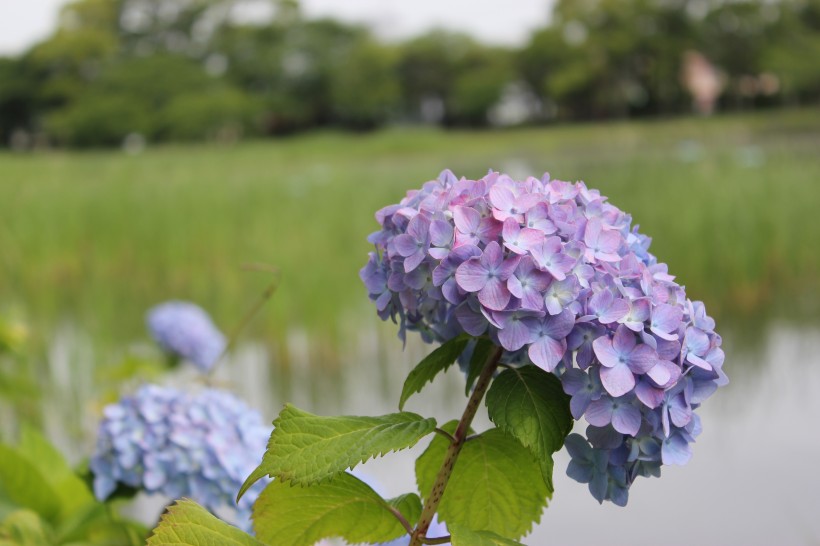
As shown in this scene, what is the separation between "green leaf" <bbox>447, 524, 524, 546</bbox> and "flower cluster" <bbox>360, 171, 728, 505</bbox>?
7cm

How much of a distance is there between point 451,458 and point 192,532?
0.60 feet

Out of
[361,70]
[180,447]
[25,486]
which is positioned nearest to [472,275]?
[180,447]

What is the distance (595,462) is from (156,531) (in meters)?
Answer: 0.30

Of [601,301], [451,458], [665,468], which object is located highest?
[601,301]

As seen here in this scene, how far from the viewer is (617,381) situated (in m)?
0.55

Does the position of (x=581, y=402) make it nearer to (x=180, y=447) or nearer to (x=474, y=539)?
(x=474, y=539)

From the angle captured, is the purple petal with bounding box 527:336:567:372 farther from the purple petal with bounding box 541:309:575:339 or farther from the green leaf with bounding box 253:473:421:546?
the green leaf with bounding box 253:473:421:546

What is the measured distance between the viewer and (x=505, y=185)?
61 cm

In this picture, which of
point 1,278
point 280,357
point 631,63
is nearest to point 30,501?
point 280,357

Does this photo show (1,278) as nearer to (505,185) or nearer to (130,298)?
(130,298)

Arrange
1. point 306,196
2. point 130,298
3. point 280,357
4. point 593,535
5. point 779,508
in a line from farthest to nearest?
point 306,196 → point 130,298 → point 280,357 → point 779,508 → point 593,535

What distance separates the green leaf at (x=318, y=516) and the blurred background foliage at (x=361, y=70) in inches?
1143

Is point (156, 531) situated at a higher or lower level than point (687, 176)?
lower

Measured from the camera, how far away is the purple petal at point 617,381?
21.4 inches
